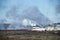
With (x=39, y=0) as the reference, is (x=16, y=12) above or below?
below

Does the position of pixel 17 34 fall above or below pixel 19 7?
below

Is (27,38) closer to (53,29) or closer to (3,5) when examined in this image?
(53,29)

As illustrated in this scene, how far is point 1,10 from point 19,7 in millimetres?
355

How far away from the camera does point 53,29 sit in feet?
8.49

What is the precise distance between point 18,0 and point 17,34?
67 cm

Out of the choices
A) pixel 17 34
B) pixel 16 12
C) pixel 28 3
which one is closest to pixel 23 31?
pixel 17 34

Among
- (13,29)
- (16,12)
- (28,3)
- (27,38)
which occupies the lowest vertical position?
(27,38)

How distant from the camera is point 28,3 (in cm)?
265

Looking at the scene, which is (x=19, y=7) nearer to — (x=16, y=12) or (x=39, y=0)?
(x=16, y=12)

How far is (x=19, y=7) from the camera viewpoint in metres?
2.65

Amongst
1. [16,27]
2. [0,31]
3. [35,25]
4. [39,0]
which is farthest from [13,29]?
[39,0]

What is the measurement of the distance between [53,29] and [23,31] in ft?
1.89

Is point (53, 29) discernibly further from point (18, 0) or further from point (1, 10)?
point (1, 10)

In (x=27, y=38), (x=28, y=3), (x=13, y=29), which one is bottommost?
(x=27, y=38)
